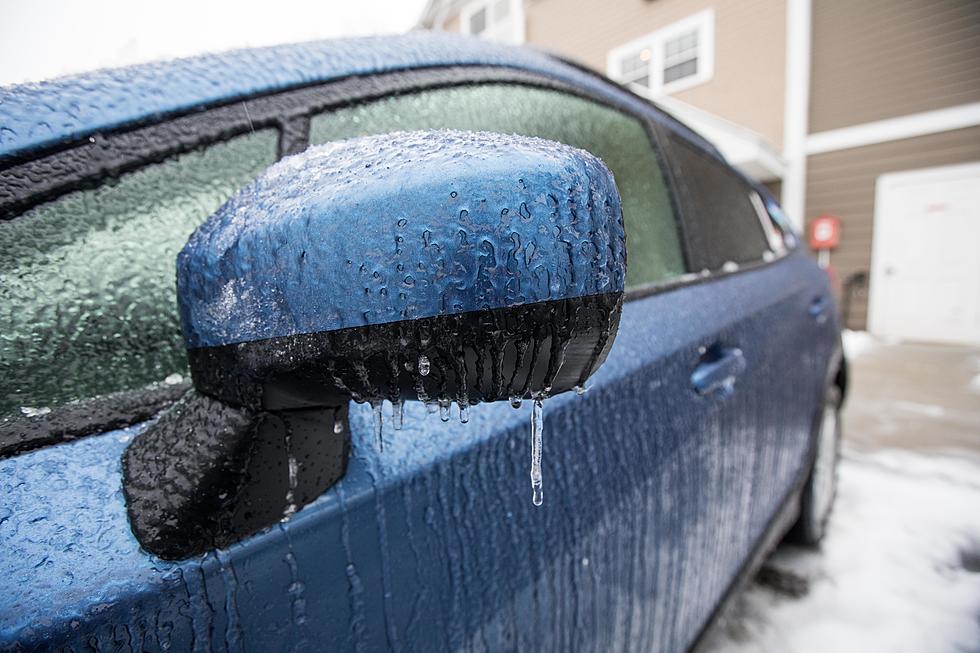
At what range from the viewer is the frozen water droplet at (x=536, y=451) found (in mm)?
581

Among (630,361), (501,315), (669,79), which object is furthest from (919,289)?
(501,315)

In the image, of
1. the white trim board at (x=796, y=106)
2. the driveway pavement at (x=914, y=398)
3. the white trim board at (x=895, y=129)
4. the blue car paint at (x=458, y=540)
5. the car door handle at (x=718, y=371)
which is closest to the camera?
the blue car paint at (x=458, y=540)

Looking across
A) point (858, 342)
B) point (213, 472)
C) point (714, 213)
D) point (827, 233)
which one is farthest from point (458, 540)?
point (827, 233)

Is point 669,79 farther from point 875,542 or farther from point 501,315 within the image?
point 501,315

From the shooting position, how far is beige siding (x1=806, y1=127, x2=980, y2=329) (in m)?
7.56

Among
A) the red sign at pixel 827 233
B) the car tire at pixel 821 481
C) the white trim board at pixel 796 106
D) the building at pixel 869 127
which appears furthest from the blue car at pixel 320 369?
the red sign at pixel 827 233

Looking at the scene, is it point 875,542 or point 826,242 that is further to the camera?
point 826,242

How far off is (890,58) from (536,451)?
991 cm

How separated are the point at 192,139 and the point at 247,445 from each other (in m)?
0.42

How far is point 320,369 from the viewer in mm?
427

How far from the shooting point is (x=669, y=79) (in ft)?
31.9

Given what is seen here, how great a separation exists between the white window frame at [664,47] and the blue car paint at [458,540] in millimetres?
8940

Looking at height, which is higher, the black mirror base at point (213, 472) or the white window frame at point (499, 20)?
the white window frame at point (499, 20)

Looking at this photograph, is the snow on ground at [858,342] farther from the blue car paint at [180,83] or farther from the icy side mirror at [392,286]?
the icy side mirror at [392,286]
